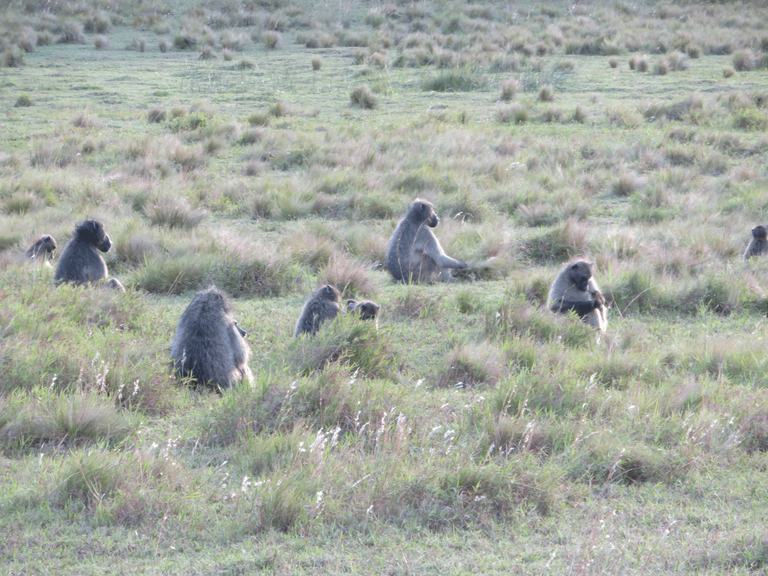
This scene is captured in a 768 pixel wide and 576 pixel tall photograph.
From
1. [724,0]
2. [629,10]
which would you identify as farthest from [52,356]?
[724,0]

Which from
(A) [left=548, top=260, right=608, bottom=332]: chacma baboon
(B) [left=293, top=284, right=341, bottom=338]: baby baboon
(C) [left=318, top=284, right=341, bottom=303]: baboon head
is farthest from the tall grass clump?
(A) [left=548, top=260, right=608, bottom=332]: chacma baboon

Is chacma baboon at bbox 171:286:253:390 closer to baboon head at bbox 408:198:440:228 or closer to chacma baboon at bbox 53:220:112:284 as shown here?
chacma baboon at bbox 53:220:112:284

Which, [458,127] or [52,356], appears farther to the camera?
[458,127]

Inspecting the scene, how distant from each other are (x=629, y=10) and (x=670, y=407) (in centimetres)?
3520

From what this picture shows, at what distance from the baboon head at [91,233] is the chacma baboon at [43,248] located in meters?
1.00

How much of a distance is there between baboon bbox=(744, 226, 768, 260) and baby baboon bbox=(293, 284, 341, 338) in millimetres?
5767

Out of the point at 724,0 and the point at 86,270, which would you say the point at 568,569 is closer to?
the point at 86,270

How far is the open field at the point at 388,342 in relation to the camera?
3.61 meters

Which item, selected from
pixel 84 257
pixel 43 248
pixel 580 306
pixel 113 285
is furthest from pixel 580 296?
pixel 43 248

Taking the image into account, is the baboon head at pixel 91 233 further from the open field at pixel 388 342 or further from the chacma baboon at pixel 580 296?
the chacma baboon at pixel 580 296

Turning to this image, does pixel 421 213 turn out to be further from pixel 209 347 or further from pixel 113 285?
pixel 209 347

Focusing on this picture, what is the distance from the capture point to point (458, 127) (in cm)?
1670

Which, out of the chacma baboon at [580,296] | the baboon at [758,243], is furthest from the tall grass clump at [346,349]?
the baboon at [758,243]

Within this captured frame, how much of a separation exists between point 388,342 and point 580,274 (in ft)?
7.37
